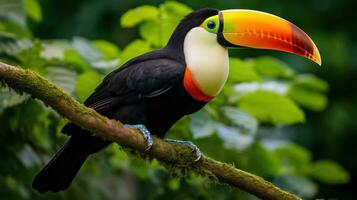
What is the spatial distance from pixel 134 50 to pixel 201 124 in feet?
1.73

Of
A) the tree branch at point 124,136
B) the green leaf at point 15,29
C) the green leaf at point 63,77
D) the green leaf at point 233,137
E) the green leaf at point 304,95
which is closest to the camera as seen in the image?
the tree branch at point 124,136

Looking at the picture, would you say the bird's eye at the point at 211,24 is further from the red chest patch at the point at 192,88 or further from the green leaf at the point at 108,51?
the green leaf at the point at 108,51

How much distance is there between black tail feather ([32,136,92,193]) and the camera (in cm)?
419

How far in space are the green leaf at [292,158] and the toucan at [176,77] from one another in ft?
4.74

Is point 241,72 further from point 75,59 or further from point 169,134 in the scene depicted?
point 75,59

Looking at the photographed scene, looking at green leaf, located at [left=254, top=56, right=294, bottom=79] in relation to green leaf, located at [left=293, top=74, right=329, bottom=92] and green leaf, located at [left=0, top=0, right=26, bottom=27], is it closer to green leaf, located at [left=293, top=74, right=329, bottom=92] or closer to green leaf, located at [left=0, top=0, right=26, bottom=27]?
green leaf, located at [left=293, top=74, right=329, bottom=92]

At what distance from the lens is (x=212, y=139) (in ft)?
15.9

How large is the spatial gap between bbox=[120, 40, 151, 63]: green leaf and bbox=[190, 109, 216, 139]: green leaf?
433 mm

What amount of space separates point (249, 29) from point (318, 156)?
4.76 metres

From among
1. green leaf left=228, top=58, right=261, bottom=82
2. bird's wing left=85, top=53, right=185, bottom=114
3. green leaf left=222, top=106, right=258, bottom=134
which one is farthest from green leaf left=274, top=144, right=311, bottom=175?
bird's wing left=85, top=53, right=185, bottom=114

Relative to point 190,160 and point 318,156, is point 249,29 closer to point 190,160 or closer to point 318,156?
point 190,160

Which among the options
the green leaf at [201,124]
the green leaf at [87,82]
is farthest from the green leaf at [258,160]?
the green leaf at [87,82]

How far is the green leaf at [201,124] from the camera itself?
4.41m

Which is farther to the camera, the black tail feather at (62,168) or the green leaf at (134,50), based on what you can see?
the green leaf at (134,50)
